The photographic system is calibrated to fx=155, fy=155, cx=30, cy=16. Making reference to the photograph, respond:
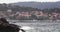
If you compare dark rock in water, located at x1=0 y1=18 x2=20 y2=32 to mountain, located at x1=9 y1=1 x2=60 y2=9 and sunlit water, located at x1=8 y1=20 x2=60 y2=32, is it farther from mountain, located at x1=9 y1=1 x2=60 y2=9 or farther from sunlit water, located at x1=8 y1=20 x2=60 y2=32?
mountain, located at x1=9 y1=1 x2=60 y2=9

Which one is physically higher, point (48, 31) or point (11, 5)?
point (11, 5)

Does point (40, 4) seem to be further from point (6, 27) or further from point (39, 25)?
point (6, 27)

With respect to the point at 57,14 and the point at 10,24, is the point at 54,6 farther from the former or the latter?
the point at 10,24

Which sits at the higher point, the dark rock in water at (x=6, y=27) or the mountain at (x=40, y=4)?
the mountain at (x=40, y=4)

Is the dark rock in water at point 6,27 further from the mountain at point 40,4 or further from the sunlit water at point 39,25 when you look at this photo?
the mountain at point 40,4

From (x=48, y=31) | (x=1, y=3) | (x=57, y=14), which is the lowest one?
(x=48, y=31)

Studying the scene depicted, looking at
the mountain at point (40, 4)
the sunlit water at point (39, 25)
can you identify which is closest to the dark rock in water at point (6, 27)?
the sunlit water at point (39, 25)

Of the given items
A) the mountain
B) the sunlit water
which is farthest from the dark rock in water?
the mountain

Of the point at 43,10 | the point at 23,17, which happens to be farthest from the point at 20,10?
the point at 43,10

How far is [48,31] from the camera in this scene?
38.8 inches

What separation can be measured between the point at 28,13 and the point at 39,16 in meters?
0.07

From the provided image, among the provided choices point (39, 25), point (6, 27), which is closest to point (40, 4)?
point (39, 25)

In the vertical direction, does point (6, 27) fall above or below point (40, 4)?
below

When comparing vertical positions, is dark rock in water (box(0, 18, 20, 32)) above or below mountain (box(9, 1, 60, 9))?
below
